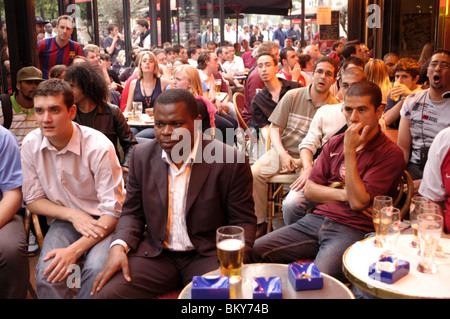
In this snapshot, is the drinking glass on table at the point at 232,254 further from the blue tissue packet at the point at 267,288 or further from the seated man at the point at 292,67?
the seated man at the point at 292,67

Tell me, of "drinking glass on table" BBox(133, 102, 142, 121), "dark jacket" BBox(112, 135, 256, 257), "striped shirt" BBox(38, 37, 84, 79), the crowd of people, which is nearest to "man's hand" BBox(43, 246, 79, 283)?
the crowd of people

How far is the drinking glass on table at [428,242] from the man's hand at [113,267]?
1325mm

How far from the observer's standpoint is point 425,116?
3982 millimetres

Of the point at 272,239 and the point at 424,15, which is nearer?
the point at 272,239

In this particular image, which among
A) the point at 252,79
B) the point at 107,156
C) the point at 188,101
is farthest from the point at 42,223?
the point at 252,79

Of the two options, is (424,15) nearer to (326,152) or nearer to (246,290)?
(326,152)

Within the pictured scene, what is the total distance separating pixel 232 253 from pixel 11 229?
1.73m

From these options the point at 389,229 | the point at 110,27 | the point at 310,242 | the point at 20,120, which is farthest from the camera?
the point at 110,27

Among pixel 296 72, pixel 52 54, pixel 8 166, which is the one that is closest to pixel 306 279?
pixel 8 166

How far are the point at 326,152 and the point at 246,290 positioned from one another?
58.5 inches

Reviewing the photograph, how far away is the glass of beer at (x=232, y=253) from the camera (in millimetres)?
1801

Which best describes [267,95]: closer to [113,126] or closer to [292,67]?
[113,126]

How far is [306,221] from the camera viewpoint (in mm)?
2969
